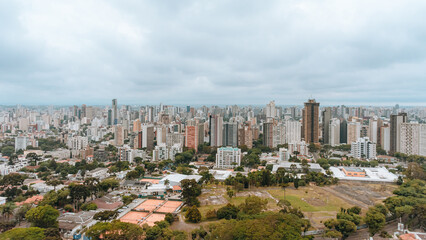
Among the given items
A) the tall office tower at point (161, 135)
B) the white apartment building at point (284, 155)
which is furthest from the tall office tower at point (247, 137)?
the tall office tower at point (161, 135)

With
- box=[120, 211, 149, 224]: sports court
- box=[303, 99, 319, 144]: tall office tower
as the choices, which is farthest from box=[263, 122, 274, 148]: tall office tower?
box=[120, 211, 149, 224]: sports court

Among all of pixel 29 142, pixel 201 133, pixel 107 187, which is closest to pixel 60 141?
Result: pixel 29 142

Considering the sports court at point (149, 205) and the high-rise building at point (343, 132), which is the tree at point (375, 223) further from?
the high-rise building at point (343, 132)

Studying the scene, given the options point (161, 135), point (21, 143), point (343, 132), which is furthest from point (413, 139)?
point (21, 143)

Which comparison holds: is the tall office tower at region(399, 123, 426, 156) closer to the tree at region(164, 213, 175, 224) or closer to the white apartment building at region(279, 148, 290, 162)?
the white apartment building at region(279, 148, 290, 162)

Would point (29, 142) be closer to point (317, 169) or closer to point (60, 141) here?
point (60, 141)
